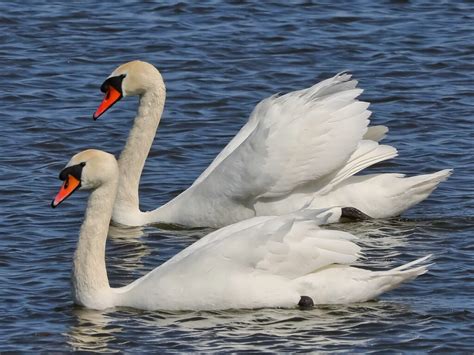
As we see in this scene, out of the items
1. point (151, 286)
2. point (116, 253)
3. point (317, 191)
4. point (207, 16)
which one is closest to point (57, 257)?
point (116, 253)

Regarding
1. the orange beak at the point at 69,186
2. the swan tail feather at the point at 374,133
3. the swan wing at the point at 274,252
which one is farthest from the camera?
the swan tail feather at the point at 374,133

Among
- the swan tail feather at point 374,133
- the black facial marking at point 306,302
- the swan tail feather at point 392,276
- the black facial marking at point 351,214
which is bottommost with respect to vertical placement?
the black facial marking at point 351,214

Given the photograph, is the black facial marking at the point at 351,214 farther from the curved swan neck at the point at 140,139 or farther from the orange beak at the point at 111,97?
the orange beak at the point at 111,97

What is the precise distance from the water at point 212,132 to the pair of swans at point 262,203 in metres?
0.15

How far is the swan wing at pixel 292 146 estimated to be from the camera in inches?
474

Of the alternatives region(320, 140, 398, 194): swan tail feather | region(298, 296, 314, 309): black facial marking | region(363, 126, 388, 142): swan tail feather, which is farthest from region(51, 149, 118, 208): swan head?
region(363, 126, 388, 142): swan tail feather

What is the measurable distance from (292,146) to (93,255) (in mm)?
2424

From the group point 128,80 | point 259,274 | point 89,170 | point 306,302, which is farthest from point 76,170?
point 128,80

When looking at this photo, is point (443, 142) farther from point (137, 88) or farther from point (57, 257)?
point (57, 257)

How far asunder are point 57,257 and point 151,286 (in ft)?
4.91

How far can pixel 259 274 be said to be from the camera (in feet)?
32.9

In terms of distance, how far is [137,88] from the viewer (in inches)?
513

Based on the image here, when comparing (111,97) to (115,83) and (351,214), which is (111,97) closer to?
(115,83)


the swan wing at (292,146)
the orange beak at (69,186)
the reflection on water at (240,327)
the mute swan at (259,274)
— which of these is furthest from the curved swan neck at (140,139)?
the reflection on water at (240,327)
